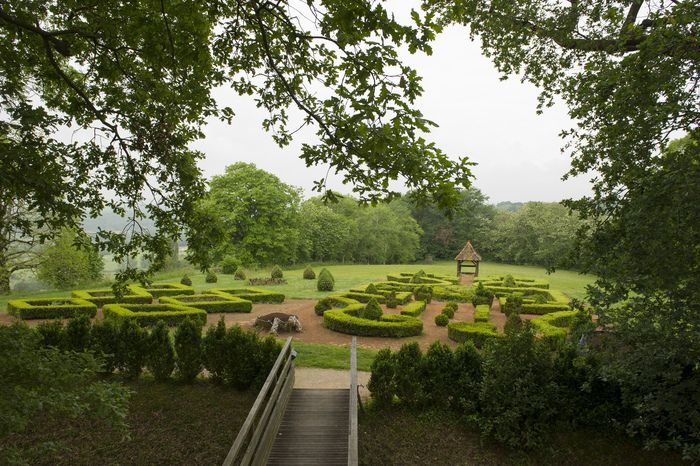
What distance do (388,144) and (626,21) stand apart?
6.85 m

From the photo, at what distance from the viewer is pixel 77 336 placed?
10.9 m

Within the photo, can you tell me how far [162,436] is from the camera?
8664 millimetres

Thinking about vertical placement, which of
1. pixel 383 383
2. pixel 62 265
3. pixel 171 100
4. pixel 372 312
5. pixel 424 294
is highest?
pixel 171 100

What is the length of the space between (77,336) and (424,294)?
1542cm

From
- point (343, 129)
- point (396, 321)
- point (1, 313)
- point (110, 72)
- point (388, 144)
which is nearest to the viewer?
point (388, 144)

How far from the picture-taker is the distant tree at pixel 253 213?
36.8 m

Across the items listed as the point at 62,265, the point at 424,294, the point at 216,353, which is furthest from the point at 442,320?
the point at 62,265

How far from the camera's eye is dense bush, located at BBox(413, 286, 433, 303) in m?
21.7

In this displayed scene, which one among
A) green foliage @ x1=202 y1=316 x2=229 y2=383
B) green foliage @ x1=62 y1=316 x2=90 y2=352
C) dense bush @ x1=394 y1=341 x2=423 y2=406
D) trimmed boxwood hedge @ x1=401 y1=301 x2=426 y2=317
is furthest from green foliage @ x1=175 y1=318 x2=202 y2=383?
trimmed boxwood hedge @ x1=401 y1=301 x2=426 y2=317

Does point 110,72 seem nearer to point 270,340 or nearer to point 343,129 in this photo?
point 343,129

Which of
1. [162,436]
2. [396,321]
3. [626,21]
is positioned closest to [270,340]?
[162,436]

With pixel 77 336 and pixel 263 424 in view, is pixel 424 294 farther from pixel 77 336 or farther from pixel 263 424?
pixel 263 424

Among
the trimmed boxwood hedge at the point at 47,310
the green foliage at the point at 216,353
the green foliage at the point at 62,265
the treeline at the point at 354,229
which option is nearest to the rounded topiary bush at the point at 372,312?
the green foliage at the point at 216,353

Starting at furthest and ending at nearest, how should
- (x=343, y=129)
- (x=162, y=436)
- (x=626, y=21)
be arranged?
(x=162, y=436)
(x=626, y=21)
(x=343, y=129)
